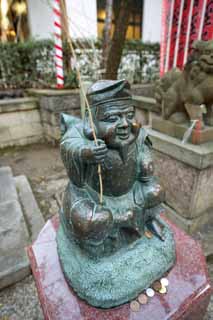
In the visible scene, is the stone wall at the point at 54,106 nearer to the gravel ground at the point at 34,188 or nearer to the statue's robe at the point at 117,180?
the gravel ground at the point at 34,188

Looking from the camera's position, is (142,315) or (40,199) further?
(40,199)

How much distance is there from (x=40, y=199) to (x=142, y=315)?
1.92 m

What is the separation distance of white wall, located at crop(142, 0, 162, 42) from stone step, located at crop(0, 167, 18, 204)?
6563mm

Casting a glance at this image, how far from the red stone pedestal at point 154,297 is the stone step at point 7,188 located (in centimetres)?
120

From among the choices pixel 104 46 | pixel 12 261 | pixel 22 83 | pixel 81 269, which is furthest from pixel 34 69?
pixel 81 269

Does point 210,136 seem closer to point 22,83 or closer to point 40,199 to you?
point 40,199

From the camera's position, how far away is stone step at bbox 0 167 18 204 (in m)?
2.32

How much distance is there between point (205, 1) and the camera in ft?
8.96

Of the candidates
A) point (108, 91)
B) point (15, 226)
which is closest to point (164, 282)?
point (108, 91)

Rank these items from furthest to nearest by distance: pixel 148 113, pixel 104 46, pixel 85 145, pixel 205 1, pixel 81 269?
pixel 104 46
pixel 148 113
pixel 205 1
pixel 81 269
pixel 85 145

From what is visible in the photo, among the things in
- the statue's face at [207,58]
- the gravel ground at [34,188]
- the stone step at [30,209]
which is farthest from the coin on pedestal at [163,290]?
the statue's face at [207,58]

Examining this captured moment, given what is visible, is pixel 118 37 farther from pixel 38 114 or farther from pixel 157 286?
pixel 157 286

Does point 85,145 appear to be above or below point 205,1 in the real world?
below

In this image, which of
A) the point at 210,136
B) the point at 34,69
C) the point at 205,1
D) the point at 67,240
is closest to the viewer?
the point at 67,240
